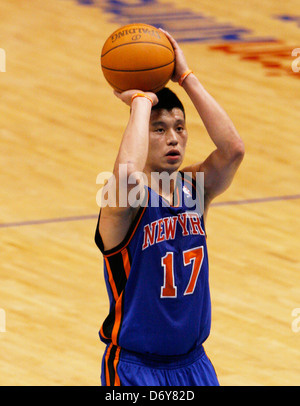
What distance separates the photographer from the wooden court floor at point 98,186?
666cm

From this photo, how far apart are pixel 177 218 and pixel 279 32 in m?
9.10

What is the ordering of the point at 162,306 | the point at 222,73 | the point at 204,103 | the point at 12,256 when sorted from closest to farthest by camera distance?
the point at 162,306 < the point at 204,103 < the point at 12,256 < the point at 222,73

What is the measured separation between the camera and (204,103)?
470cm

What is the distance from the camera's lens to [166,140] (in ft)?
15.1

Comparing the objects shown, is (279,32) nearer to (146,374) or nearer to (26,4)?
(26,4)

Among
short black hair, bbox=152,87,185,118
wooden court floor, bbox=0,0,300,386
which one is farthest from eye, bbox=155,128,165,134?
wooden court floor, bbox=0,0,300,386

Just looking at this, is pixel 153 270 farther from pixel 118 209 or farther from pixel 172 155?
pixel 172 155

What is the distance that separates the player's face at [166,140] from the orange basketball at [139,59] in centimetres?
16

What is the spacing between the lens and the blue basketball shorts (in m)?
4.47

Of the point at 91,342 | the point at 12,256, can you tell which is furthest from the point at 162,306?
the point at 12,256

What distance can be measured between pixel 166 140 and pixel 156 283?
30.0 inches

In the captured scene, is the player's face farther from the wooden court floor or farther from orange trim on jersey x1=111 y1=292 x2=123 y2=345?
the wooden court floor

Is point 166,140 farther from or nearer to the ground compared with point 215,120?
nearer to the ground

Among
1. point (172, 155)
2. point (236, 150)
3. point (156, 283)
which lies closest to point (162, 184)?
point (172, 155)
